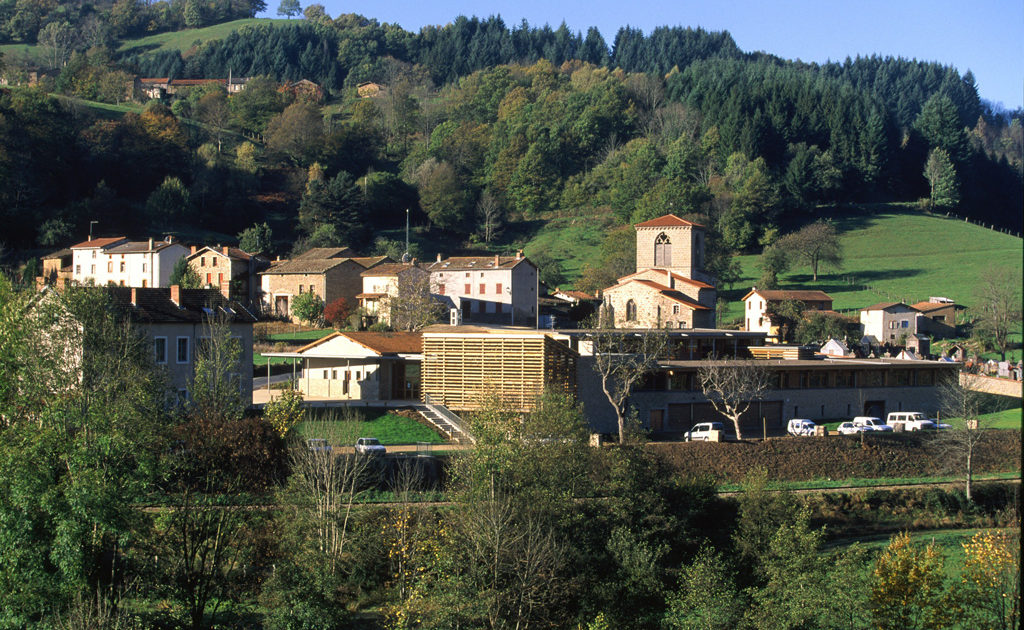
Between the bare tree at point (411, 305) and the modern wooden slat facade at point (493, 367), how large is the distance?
12464 mm

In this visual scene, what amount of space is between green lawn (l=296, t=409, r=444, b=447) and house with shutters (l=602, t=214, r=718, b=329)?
53.9 feet

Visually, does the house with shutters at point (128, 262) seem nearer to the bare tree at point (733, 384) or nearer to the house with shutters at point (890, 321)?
the bare tree at point (733, 384)

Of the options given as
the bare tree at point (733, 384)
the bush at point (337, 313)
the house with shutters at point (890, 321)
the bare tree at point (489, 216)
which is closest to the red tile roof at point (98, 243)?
the bush at point (337, 313)

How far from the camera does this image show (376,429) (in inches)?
1382

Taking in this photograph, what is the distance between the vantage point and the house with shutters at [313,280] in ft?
199

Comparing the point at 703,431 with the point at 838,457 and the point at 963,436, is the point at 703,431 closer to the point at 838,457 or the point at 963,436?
the point at 838,457

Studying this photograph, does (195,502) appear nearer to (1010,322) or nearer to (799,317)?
(799,317)

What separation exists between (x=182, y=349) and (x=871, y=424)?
25.2 m

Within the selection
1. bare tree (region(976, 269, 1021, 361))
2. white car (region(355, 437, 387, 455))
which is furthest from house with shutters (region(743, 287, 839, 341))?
white car (region(355, 437, 387, 455))

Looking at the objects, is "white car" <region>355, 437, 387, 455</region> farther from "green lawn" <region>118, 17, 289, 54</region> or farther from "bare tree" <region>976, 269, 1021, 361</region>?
"green lawn" <region>118, 17, 289, 54</region>

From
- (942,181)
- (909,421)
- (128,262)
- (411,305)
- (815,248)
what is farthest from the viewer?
(942,181)

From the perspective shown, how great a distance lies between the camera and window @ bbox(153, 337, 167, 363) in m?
33.8

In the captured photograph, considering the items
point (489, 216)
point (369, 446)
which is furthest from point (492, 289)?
point (489, 216)

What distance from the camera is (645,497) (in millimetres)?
27844
